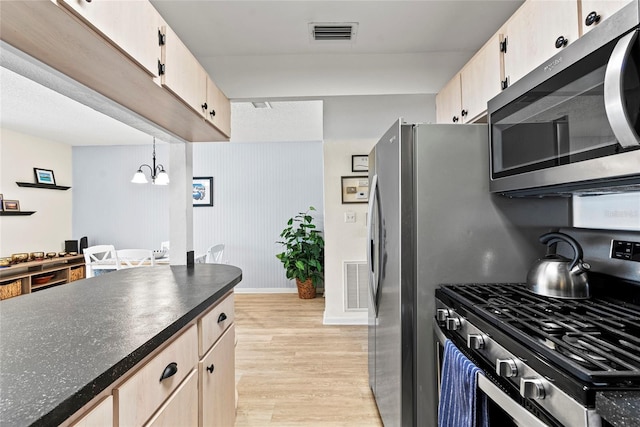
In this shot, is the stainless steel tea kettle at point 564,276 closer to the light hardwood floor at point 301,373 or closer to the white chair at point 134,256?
the light hardwood floor at point 301,373

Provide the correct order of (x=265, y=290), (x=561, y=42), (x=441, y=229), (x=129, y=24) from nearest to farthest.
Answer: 1. (x=129, y=24)
2. (x=561, y=42)
3. (x=441, y=229)
4. (x=265, y=290)

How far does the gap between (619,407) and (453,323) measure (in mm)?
647

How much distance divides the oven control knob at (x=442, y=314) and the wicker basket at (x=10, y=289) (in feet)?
15.6

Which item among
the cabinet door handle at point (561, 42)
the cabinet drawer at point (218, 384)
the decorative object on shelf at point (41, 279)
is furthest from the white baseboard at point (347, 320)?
the decorative object on shelf at point (41, 279)

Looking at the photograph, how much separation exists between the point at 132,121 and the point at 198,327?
1.22m

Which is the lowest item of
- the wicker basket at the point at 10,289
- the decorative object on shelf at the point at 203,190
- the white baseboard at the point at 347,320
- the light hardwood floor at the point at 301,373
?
the light hardwood floor at the point at 301,373

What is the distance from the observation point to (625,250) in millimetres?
1253

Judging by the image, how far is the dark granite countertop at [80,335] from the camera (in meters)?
0.59

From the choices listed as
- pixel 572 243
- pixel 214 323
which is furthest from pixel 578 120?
pixel 214 323

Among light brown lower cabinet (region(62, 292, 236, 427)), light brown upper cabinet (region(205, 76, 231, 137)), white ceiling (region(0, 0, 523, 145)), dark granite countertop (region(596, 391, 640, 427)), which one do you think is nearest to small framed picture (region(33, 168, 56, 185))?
white ceiling (region(0, 0, 523, 145))

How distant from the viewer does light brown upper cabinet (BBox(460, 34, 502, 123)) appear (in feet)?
5.69

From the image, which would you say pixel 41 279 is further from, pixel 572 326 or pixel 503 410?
pixel 572 326

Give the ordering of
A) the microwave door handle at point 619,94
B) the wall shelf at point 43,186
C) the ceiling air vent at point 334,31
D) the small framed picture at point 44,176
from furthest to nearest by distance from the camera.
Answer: the small framed picture at point 44,176 < the wall shelf at point 43,186 < the ceiling air vent at point 334,31 < the microwave door handle at point 619,94

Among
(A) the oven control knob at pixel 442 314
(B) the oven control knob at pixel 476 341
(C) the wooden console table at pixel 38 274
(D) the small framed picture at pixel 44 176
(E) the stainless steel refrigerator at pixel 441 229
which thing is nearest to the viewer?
(B) the oven control knob at pixel 476 341
